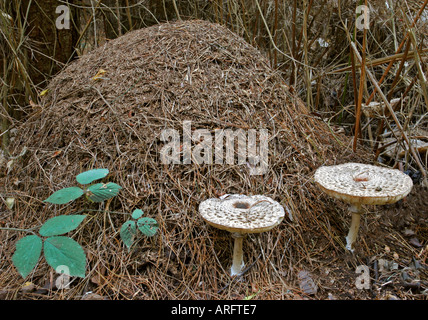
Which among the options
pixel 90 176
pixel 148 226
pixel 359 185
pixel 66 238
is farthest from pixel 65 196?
pixel 359 185

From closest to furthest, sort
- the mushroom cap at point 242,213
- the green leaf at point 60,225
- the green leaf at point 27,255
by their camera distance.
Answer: the green leaf at point 27,255, the green leaf at point 60,225, the mushroom cap at point 242,213

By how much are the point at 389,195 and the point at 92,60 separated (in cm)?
268

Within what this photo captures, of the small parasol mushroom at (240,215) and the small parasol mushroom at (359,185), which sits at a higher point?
the small parasol mushroom at (359,185)

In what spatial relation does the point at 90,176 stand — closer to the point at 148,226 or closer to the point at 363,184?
the point at 148,226

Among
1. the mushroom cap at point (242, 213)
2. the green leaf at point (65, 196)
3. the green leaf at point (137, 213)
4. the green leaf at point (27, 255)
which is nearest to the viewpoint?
the green leaf at point (27, 255)

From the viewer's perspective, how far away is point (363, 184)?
6.75 ft

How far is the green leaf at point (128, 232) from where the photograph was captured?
1.98m

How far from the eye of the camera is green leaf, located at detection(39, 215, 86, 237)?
5.42 feet

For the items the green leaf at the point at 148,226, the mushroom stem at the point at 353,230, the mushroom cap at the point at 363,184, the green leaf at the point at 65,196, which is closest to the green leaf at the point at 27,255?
the green leaf at the point at 65,196

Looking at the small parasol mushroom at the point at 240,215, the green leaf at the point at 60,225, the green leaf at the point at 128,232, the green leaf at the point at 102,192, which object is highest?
the green leaf at the point at 60,225

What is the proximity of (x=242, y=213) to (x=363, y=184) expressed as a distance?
30.8 inches

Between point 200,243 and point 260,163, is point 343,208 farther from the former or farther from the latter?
point 200,243

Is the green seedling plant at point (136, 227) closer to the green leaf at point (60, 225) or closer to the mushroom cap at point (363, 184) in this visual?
the green leaf at point (60, 225)

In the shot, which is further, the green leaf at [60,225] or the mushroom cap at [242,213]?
the mushroom cap at [242,213]
